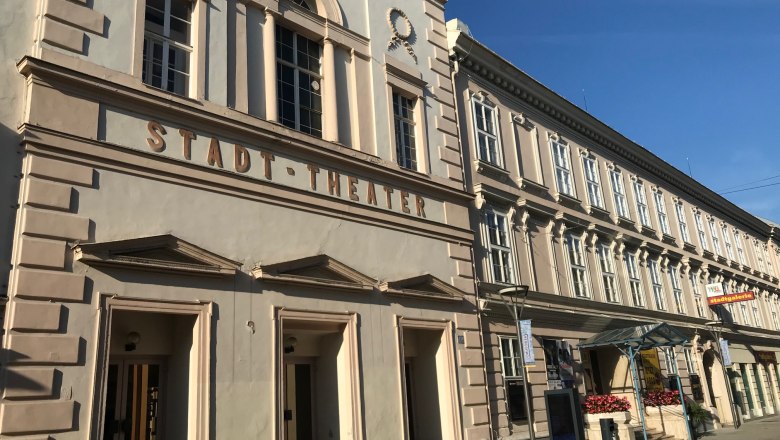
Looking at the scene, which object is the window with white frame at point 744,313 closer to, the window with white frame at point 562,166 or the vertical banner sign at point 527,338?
the window with white frame at point 562,166

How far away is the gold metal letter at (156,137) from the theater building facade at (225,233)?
0.19 ft

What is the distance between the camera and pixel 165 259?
10.5 meters

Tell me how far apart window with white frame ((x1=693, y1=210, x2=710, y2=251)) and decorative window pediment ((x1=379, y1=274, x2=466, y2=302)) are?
21.9 m

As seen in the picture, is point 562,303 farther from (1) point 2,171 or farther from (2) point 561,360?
(1) point 2,171

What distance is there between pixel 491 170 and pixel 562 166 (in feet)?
17.0

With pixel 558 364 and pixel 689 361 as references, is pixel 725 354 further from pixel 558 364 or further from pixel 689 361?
pixel 558 364

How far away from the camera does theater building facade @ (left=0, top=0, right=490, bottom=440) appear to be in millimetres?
9445

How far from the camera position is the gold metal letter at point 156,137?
35.8 ft

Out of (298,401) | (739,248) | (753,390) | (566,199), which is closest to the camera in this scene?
(298,401)

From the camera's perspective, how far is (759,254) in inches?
1639

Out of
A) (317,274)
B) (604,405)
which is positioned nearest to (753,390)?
(604,405)

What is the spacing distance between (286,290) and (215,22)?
5.29m

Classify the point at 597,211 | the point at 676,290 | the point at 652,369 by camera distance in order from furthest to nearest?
the point at 676,290
the point at 597,211
the point at 652,369

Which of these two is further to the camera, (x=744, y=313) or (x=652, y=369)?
(x=744, y=313)
